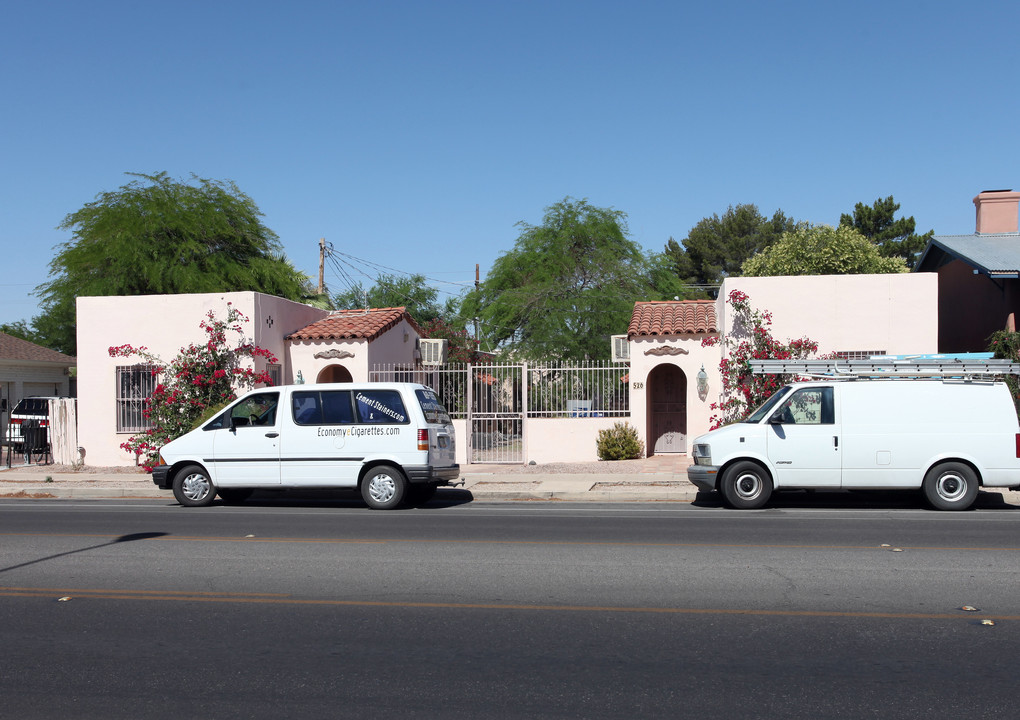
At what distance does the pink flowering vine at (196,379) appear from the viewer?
18.8m

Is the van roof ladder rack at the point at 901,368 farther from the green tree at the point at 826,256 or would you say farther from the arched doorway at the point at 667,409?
the green tree at the point at 826,256

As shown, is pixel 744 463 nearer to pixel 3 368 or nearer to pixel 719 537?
pixel 719 537

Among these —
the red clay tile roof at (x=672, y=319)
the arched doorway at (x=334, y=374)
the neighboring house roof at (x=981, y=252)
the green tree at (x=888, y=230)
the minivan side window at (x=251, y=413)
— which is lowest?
the minivan side window at (x=251, y=413)

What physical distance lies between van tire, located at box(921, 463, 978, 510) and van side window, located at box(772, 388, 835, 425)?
1.63 metres

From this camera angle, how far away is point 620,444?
19641mm

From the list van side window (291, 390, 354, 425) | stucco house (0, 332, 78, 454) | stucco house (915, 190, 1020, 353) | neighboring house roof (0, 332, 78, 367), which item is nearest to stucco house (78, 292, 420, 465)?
van side window (291, 390, 354, 425)

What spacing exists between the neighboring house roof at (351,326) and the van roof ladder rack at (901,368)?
33.4 feet

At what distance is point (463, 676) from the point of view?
17.7 feet

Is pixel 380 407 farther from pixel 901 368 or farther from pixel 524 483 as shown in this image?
pixel 901 368

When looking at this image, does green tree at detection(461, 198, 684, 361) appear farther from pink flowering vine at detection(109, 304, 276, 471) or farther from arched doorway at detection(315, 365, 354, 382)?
pink flowering vine at detection(109, 304, 276, 471)

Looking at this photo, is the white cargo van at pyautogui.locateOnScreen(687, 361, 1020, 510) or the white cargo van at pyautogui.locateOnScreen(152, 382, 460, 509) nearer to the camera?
the white cargo van at pyautogui.locateOnScreen(687, 361, 1020, 510)

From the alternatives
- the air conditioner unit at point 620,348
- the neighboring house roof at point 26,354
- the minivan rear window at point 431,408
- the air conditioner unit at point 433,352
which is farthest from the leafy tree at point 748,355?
the neighboring house roof at point 26,354

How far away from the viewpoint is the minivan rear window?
13.7 m

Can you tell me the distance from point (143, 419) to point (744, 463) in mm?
13302
